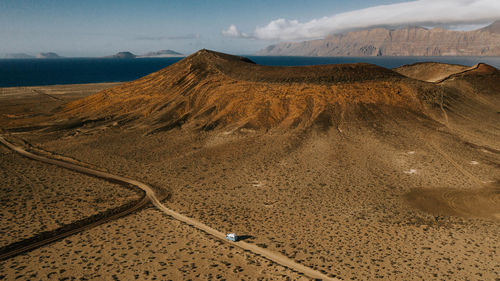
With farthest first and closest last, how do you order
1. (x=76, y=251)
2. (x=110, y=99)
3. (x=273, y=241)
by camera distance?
1. (x=110, y=99)
2. (x=273, y=241)
3. (x=76, y=251)

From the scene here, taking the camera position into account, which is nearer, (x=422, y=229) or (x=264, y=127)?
(x=422, y=229)

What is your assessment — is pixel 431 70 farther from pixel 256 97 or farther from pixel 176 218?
pixel 176 218

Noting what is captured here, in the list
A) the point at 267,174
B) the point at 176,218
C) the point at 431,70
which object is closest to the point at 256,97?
the point at 267,174

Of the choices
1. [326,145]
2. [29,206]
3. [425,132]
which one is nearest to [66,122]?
[29,206]

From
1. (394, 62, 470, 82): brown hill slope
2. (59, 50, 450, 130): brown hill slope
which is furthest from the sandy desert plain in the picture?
(394, 62, 470, 82): brown hill slope

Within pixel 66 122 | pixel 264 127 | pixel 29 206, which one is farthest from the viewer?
pixel 66 122

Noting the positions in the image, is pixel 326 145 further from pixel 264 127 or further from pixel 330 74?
pixel 330 74

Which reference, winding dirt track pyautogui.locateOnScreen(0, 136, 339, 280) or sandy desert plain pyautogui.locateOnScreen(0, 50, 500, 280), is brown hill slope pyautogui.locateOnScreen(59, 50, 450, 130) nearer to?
sandy desert plain pyautogui.locateOnScreen(0, 50, 500, 280)
